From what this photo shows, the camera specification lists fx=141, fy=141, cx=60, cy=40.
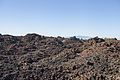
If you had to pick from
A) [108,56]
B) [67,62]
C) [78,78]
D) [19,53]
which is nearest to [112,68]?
[108,56]

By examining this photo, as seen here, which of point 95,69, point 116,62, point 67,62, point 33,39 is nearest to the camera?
point 95,69

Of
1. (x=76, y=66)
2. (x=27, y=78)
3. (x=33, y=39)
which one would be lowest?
(x=27, y=78)

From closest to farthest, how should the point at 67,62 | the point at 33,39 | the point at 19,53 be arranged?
the point at 67,62, the point at 19,53, the point at 33,39

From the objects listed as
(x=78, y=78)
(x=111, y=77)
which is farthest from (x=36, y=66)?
(x=111, y=77)

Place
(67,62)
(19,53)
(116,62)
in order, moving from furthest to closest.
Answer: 1. (19,53)
2. (67,62)
3. (116,62)

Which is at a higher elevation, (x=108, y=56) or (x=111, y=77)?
(x=108, y=56)

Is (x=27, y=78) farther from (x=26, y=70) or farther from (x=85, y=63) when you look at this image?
(x=85, y=63)

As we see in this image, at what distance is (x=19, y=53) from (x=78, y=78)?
6147mm

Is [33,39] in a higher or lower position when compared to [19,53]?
higher

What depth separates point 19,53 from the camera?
11.9 m

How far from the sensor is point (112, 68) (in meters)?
8.39

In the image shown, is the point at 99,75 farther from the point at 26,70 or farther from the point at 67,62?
the point at 26,70

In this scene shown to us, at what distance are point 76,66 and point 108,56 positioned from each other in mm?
2625

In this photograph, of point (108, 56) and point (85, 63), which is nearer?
point (85, 63)
